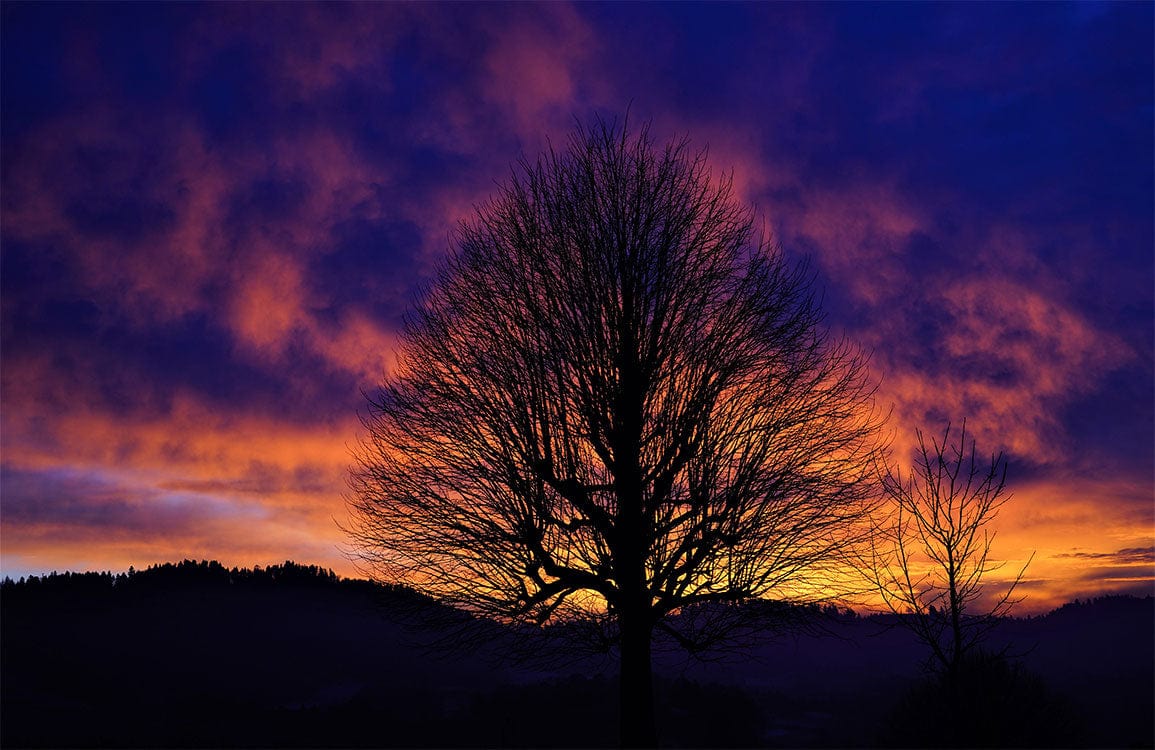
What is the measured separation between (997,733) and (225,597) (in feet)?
101

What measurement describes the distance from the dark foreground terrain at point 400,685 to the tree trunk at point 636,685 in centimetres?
161

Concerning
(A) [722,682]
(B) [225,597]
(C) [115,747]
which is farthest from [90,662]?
(A) [722,682]

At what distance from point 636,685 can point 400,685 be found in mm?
19830

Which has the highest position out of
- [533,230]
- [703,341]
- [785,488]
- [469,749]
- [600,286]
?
[533,230]

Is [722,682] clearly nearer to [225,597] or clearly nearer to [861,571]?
[861,571]

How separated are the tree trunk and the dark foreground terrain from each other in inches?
63.4

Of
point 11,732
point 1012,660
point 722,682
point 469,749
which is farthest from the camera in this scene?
point 722,682

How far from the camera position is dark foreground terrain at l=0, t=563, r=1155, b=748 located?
13695 millimetres

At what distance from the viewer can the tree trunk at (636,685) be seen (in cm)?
1338

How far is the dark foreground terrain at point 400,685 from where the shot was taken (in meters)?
→ 13.7

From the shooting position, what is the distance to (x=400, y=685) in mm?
30562

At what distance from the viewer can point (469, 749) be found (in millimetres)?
18344

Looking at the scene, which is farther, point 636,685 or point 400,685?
point 400,685

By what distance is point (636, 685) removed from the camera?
13742 millimetres
